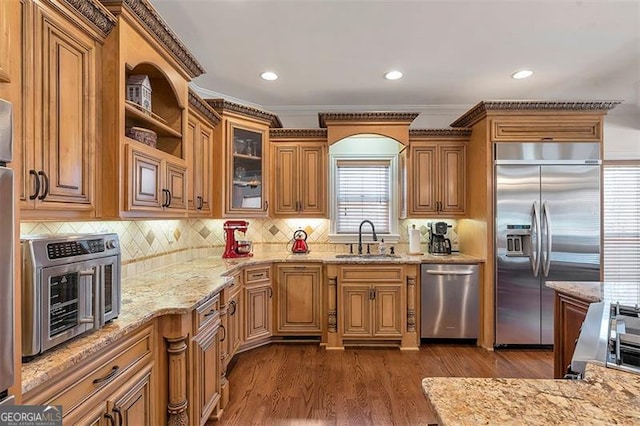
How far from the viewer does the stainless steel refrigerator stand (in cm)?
323

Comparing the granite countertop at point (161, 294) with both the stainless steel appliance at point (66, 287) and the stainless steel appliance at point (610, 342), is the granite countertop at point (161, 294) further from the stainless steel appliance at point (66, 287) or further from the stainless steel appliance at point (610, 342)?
the stainless steel appliance at point (610, 342)

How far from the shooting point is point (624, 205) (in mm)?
4145

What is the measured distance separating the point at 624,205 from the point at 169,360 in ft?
17.9

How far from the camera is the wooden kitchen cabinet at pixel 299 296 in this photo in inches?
135

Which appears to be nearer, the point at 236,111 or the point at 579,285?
the point at 579,285

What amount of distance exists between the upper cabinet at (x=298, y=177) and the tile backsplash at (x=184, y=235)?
0.25 meters

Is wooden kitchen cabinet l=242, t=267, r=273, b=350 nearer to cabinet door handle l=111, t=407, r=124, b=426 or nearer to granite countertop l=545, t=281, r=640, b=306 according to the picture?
cabinet door handle l=111, t=407, r=124, b=426

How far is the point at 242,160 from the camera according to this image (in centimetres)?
346

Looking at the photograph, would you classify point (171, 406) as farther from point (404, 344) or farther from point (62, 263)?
point (404, 344)

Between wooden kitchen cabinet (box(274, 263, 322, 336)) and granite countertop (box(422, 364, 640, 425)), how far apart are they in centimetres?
253

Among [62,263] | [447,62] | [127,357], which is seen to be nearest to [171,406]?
[127,357]

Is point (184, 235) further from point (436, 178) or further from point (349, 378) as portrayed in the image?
point (436, 178)

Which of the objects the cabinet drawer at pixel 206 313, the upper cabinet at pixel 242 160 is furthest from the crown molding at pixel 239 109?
the cabinet drawer at pixel 206 313

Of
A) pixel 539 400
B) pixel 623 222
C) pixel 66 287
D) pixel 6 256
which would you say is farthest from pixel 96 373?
pixel 623 222
